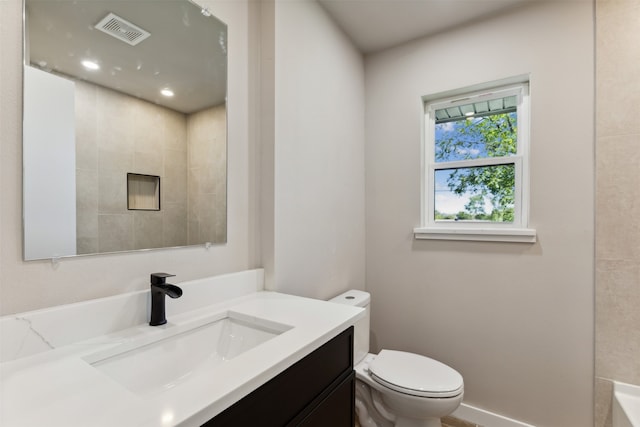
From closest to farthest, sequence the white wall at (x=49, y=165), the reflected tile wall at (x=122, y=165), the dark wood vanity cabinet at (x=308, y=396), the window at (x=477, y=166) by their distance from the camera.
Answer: the dark wood vanity cabinet at (x=308, y=396)
the white wall at (x=49, y=165)
the reflected tile wall at (x=122, y=165)
the window at (x=477, y=166)

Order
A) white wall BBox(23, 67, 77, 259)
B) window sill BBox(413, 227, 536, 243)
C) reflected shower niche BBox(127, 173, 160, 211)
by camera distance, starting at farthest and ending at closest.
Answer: window sill BBox(413, 227, 536, 243), reflected shower niche BBox(127, 173, 160, 211), white wall BBox(23, 67, 77, 259)

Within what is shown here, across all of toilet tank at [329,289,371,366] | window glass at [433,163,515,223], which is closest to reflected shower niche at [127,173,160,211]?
toilet tank at [329,289,371,366]

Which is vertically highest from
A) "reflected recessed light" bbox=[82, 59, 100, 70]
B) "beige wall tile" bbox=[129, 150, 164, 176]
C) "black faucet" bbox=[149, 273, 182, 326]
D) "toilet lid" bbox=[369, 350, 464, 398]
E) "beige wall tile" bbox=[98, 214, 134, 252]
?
"reflected recessed light" bbox=[82, 59, 100, 70]

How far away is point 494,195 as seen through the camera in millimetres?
1953

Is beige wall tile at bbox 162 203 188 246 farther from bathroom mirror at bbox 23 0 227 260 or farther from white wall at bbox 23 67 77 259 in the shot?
white wall at bbox 23 67 77 259

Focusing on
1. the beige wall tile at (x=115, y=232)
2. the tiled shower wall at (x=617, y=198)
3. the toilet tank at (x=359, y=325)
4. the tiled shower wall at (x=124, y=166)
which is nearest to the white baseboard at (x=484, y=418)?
the tiled shower wall at (x=617, y=198)

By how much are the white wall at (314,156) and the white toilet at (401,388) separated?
346 millimetres

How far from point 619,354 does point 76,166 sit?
7.95 feet

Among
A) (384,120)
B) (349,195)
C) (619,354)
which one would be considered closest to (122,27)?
(349,195)

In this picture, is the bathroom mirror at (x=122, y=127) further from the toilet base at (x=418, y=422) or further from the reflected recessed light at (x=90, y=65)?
the toilet base at (x=418, y=422)

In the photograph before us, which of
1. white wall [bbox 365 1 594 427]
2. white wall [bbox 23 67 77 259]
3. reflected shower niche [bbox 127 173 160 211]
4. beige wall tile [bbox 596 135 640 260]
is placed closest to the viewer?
white wall [bbox 23 67 77 259]

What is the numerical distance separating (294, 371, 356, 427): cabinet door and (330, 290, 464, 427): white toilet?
0.46 metres

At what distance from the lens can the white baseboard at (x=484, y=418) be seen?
5.80ft

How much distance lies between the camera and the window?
1.86 meters
